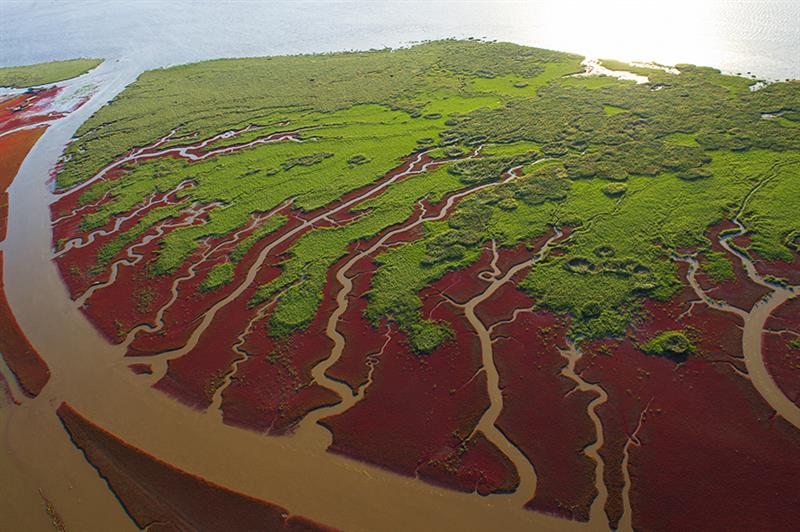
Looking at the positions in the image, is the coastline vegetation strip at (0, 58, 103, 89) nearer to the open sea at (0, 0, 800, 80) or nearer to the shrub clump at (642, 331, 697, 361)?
the open sea at (0, 0, 800, 80)

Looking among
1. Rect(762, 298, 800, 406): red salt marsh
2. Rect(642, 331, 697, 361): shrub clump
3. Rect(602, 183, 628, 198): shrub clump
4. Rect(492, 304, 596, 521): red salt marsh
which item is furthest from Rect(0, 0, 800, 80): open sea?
Rect(492, 304, 596, 521): red salt marsh

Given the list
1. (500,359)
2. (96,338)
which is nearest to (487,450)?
(500,359)

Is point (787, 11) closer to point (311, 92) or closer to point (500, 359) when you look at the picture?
point (311, 92)

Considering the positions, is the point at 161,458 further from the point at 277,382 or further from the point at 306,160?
the point at 306,160

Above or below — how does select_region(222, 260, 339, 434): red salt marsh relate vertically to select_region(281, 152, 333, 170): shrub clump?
below

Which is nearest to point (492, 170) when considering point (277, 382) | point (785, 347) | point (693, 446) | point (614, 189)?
point (614, 189)

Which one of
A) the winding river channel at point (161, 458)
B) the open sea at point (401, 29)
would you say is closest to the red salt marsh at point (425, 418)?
the winding river channel at point (161, 458)
